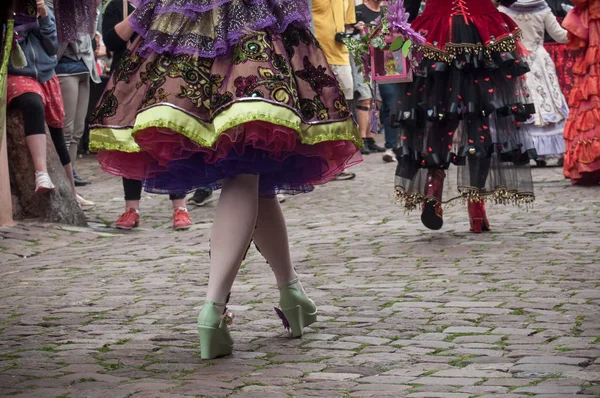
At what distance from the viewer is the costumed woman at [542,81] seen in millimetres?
12297

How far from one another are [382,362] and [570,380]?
703 mm

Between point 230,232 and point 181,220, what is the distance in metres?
4.79

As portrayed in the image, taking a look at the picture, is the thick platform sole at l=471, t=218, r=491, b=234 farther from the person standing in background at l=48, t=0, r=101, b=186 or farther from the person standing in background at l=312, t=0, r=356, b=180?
the person standing in background at l=48, t=0, r=101, b=186

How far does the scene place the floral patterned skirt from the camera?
13.3 feet

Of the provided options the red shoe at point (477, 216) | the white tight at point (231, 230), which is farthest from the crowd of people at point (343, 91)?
the white tight at point (231, 230)

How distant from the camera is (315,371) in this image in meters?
4.00

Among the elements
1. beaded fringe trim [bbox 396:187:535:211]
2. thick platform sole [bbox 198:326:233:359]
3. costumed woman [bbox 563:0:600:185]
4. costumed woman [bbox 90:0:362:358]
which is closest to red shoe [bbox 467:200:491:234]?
beaded fringe trim [bbox 396:187:535:211]

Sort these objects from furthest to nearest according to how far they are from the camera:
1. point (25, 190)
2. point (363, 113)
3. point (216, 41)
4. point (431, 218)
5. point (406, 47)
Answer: point (363, 113), point (25, 190), point (431, 218), point (406, 47), point (216, 41)

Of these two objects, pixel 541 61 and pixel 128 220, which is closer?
pixel 128 220

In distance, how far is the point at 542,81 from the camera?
1277cm

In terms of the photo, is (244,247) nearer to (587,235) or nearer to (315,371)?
(315,371)

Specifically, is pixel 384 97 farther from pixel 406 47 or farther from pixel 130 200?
pixel 406 47

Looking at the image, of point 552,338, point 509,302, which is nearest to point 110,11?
point 509,302

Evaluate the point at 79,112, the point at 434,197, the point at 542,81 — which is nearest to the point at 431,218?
the point at 434,197
